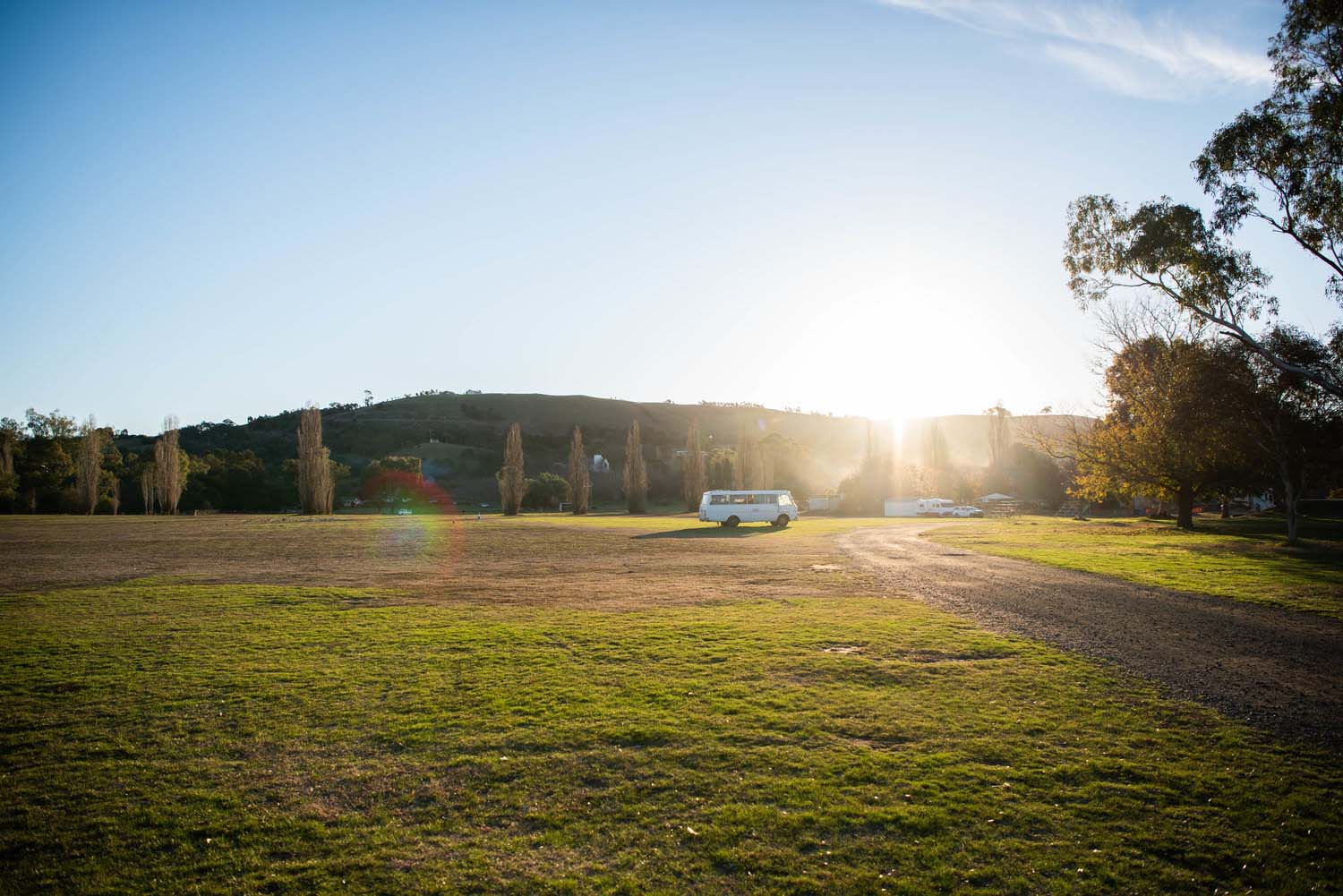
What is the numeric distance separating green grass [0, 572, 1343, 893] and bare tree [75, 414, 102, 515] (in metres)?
52.1

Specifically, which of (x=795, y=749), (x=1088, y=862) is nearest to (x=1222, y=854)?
(x=1088, y=862)

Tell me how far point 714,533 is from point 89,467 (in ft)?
150

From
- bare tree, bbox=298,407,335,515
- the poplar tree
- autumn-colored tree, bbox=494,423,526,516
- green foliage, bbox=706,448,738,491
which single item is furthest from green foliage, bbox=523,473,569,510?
bare tree, bbox=298,407,335,515

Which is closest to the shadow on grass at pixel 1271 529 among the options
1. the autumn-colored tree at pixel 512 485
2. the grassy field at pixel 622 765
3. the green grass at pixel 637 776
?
the grassy field at pixel 622 765

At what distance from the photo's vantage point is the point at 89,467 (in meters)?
51.0

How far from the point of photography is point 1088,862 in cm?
441

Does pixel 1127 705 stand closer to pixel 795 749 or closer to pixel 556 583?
pixel 795 749

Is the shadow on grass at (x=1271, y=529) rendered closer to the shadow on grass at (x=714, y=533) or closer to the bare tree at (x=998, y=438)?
the shadow on grass at (x=714, y=533)

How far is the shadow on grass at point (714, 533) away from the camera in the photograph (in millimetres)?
34188

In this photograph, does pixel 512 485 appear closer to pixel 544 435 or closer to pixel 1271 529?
pixel 1271 529

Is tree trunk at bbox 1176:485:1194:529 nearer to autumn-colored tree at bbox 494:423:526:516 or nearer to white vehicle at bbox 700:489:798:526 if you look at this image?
→ white vehicle at bbox 700:489:798:526

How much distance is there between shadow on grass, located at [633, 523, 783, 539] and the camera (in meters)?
34.2

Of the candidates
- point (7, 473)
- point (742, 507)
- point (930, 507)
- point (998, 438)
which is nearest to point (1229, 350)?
point (742, 507)

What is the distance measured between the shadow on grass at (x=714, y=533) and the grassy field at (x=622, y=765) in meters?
22.2
